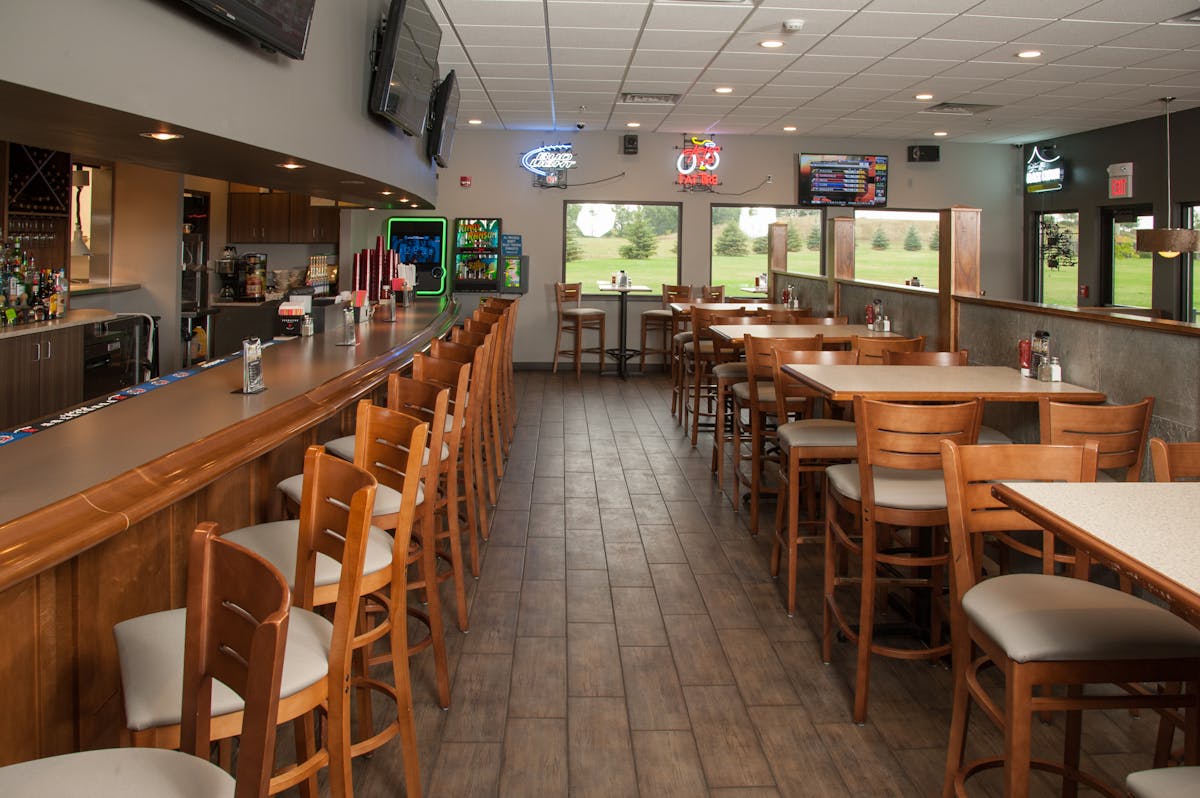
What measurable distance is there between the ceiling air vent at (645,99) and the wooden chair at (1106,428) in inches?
256

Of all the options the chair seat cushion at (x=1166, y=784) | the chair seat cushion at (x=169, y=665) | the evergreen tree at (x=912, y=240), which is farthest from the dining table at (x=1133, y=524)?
the evergreen tree at (x=912, y=240)

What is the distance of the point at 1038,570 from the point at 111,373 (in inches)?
238

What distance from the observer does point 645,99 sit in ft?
29.9

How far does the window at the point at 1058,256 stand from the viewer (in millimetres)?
11156

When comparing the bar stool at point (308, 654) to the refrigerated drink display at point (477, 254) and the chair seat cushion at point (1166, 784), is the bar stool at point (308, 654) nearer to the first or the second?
the chair seat cushion at point (1166, 784)

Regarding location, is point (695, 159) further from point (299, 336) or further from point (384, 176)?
point (299, 336)

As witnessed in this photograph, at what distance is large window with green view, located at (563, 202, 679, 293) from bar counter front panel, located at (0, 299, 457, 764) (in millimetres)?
8805

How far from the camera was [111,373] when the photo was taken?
6891 millimetres

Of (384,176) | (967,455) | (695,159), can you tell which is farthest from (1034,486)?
(695,159)

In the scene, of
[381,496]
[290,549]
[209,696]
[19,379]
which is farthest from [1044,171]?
[209,696]

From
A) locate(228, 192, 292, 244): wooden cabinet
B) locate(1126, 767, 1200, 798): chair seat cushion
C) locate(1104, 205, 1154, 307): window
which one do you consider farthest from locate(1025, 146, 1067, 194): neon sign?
locate(1126, 767, 1200, 798): chair seat cushion

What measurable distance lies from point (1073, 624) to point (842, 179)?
10.4 metres

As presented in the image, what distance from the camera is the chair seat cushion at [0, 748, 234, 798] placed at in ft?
4.68

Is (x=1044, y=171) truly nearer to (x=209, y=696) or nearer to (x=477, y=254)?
(x=477, y=254)
